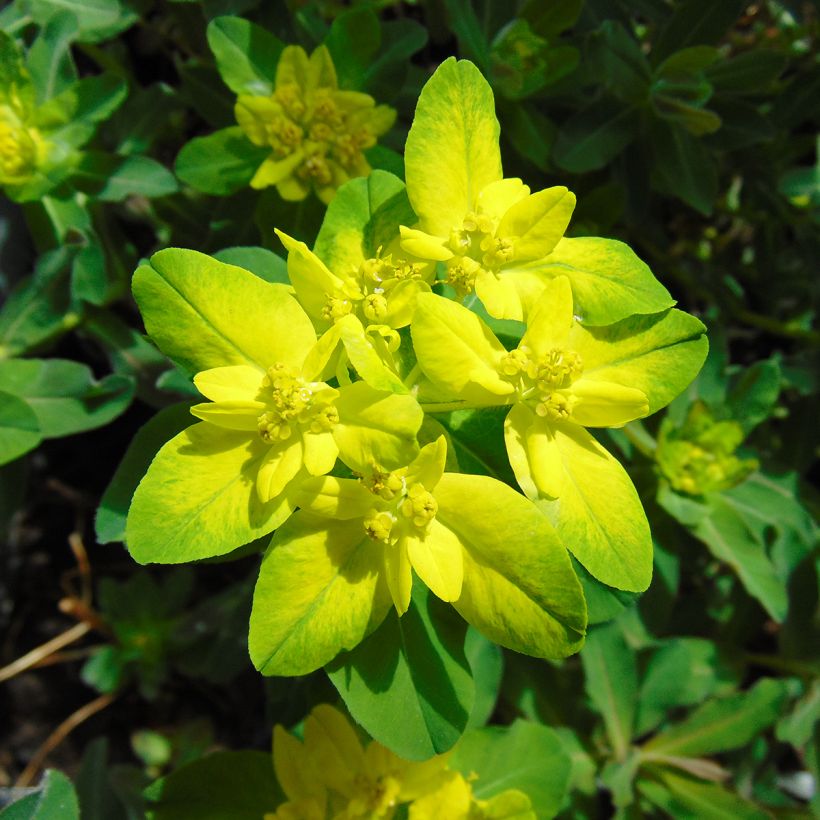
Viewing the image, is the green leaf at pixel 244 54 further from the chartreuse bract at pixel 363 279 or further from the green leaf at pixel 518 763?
the green leaf at pixel 518 763

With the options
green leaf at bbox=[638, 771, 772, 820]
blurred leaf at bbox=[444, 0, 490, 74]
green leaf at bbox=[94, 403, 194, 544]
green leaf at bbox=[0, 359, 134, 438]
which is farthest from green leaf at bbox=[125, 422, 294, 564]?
green leaf at bbox=[638, 771, 772, 820]

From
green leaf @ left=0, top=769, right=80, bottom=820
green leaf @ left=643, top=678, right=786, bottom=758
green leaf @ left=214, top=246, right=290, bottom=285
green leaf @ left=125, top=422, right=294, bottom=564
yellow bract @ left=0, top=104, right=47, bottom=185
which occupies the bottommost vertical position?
green leaf @ left=643, top=678, right=786, bottom=758

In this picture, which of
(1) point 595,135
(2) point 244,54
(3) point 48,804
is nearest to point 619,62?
(1) point 595,135

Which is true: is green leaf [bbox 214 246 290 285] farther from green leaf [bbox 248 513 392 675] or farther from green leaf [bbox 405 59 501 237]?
green leaf [bbox 248 513 392 675]

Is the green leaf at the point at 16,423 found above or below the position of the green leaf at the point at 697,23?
below

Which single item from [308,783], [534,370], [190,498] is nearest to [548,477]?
[534,370]

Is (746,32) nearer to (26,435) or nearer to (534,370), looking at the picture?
(534,370)

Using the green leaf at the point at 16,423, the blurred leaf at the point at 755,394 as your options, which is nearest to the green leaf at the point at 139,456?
the green leaf at the point at 16,423
